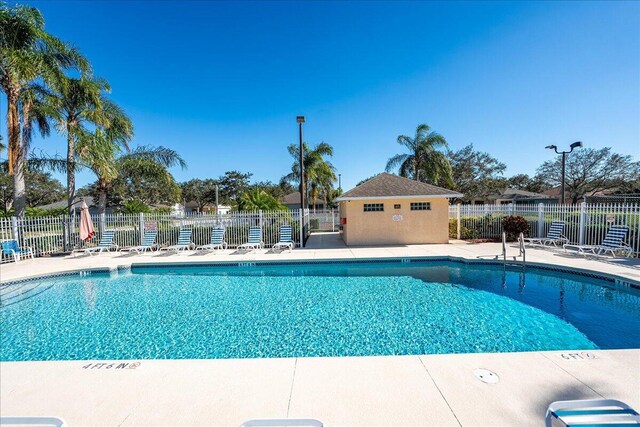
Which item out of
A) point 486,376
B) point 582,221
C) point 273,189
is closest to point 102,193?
point 486,376

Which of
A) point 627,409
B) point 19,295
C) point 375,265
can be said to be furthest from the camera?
point 375,265

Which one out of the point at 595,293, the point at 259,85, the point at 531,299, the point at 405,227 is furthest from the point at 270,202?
the point at 595,293

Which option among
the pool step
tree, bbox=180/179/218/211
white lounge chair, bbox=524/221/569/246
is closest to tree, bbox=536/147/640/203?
white lounge chair, bbox=524/221/569/246

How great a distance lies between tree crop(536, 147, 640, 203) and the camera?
1280 inches

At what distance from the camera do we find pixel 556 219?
13445mm

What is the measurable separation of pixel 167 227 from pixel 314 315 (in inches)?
473

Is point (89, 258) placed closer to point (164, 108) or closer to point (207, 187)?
point (164, 108)

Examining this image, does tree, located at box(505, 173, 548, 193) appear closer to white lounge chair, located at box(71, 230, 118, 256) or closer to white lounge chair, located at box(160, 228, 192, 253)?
white lounge chair, located at box(160, 228, 192, 253)

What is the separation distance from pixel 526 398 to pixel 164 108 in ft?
72.7

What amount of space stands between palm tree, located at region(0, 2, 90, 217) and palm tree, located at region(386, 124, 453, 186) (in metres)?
22.4

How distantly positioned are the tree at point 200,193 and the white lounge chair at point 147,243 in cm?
4334

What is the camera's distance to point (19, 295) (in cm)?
810

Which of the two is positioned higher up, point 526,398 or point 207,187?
point 207,187

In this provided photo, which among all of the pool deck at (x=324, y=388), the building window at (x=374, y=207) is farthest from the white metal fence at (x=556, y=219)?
the pool deck at (x=324, y=388)
